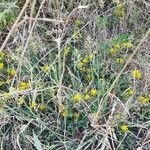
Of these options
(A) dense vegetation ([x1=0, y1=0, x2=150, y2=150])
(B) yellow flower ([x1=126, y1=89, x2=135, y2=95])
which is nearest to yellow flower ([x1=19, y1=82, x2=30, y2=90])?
(A) dense vegetation ([x1=0, y1=0, x2=150, y2=150])

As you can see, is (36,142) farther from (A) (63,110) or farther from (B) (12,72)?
(B) (12,72)

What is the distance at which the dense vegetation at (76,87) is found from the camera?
1.51 meters

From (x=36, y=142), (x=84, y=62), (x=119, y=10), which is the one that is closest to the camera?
(x=36, y=142)

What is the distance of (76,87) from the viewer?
1.66 m

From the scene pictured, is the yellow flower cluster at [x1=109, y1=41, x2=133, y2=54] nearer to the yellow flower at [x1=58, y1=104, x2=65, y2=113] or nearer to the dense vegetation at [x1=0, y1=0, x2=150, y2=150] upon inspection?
the dense vegetation at [x1=0, y1=0, x2=150, y2=150]

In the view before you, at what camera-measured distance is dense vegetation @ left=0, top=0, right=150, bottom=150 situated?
151 cm

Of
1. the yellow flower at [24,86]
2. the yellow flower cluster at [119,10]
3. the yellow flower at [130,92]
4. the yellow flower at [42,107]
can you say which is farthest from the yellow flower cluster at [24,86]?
the yellow flower cluster at [119,10]

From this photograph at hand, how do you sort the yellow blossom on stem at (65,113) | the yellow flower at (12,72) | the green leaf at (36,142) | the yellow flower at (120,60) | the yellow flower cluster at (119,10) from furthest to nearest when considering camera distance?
the yellow flower cluster at (119,10)
the yellow flower at (120,60)
the yellow flower at (12,72)
the yellow blossom on stem at (65,113)
the green leaf at (36,142)

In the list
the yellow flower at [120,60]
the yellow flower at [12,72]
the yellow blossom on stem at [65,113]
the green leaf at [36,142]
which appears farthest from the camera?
the yellow flower at [120,60]

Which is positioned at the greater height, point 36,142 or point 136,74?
point 136,74

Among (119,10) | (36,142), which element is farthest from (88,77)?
(119,10)

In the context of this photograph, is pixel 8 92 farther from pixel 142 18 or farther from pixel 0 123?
pixel 142 18

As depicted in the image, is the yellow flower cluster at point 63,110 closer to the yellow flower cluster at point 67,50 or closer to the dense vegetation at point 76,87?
the dense vegetation at point 76,87

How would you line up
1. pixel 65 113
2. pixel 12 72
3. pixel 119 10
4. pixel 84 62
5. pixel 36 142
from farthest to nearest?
pixel 119 10, pixel 84 62, pixel 12 72, pixel 65 113, pixel 36 142
